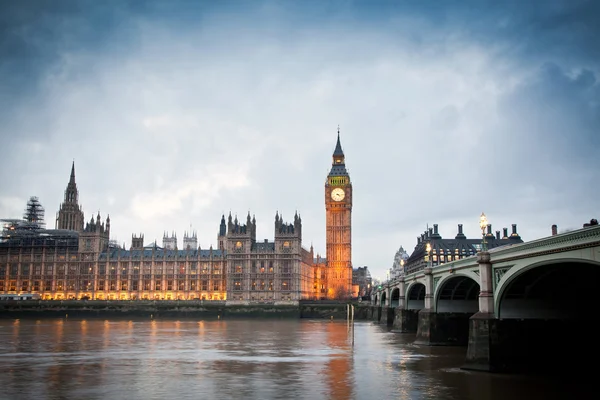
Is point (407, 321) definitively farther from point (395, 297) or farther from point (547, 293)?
point (547, 293)

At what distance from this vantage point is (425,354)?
A: 2251 inches

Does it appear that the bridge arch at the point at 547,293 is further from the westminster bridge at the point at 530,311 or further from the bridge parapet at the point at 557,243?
the bridge parapet at the point at 557,243

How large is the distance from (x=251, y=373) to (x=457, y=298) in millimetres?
32792

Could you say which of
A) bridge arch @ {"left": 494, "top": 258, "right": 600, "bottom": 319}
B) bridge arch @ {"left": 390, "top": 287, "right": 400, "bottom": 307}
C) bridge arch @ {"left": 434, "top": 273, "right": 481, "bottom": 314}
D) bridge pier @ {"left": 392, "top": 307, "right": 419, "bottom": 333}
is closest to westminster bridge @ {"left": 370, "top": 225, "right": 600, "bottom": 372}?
bridge arch @ {"left": 494, "top": 258, "right": 600, "bottom": 319}

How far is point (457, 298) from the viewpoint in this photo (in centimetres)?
6950

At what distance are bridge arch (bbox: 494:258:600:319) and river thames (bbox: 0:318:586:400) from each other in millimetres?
6477

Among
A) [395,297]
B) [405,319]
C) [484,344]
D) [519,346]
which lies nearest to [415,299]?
[405,319]

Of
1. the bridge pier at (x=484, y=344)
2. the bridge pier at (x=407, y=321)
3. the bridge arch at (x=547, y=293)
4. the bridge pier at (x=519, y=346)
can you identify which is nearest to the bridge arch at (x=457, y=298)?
the bridge arch at (x=547, y=293)

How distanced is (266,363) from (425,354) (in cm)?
1589

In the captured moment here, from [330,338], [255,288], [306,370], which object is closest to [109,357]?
[306,370]

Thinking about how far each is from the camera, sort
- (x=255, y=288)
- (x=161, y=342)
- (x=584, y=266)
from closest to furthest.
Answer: (x=584, y=266)
(x=161, y=342)
(x=255, y=288)

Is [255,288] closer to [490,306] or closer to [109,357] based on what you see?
[109,357]

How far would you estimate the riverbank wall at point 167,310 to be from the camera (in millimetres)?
158750

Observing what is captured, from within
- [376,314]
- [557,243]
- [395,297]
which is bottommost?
[376,314]
